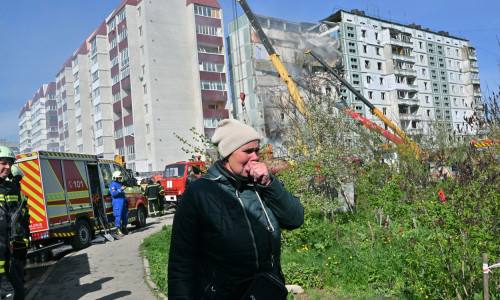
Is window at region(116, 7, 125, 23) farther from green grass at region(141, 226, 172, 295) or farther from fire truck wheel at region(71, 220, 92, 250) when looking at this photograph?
green grass at region(141, 226, 172, 295)

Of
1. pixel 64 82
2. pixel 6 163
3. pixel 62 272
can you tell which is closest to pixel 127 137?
pixel 64 82

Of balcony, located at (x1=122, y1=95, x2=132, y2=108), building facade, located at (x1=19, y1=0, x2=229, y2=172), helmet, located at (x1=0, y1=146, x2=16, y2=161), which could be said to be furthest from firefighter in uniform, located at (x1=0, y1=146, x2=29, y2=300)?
balcony, located at (x1=122, y1=95, x2=132, y2=108)

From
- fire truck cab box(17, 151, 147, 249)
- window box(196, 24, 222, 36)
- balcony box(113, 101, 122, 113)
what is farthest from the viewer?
balcony box(113, 101, 122, 113)

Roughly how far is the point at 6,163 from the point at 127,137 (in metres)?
55.0

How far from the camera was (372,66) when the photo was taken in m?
64.4

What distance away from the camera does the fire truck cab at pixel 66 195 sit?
11.3 metres

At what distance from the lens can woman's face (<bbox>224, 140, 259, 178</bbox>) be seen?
2.46m

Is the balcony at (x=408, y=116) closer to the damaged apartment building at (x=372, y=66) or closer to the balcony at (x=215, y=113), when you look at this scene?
the damaged apartment building at (x=372, y=66)

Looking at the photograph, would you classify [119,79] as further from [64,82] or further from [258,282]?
[258,282]

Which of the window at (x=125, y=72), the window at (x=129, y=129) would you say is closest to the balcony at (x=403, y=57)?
the window at (x=125, y=72)

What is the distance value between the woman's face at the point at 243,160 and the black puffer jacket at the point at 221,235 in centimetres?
5

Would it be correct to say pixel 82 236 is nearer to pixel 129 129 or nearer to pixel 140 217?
pixel 140 217

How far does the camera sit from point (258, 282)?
2293 mm

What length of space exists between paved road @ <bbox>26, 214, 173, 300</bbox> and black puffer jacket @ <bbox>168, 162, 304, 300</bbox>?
15.4ft
